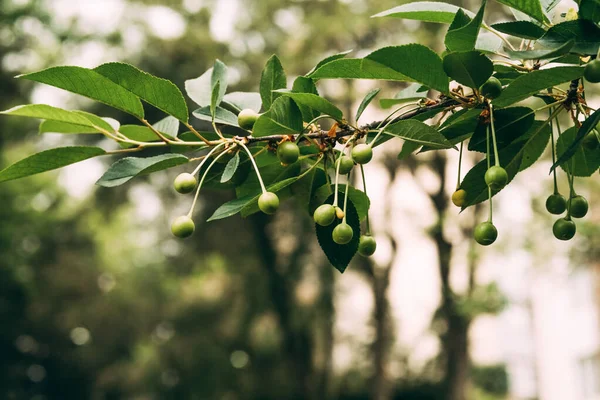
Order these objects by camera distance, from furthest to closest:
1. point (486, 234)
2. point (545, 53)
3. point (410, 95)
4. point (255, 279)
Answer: point (255, 279)
point (410, 95)
point (486, 234)
point (545, 53)

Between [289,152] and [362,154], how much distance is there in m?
0.10

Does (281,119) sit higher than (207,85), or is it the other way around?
(207,85)

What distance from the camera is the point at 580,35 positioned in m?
0.70

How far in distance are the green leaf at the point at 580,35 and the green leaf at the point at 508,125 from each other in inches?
4.5

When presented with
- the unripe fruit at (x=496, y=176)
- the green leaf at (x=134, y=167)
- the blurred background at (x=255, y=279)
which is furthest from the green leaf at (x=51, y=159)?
the blurred background at (x=255, y=279)

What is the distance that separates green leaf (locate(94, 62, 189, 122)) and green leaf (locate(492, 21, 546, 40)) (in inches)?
16.9

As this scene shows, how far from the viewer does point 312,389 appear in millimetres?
12102

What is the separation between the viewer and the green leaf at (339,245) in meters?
0.85

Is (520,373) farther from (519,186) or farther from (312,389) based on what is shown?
(519,186)

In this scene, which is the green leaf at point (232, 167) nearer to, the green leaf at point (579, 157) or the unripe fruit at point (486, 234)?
the unripe fruit at point (486, 234)

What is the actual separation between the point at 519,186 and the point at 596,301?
5.64m

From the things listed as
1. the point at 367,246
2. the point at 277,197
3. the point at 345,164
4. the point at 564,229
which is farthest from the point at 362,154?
the point at 564,229

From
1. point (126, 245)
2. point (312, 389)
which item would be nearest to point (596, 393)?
point (312, 389)

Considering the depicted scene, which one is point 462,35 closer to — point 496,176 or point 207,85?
point 496,176
